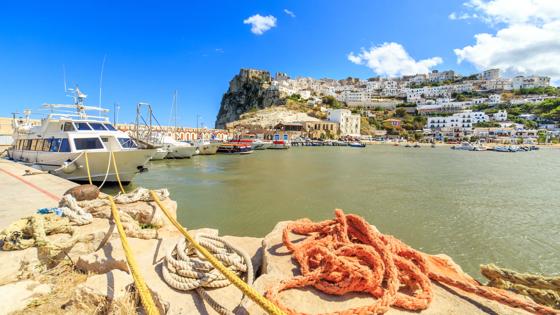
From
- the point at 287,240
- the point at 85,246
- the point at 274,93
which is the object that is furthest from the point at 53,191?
the point at 274,93

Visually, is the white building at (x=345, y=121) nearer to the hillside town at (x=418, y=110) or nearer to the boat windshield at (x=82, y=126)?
the hillside town at (x=418, y=110)

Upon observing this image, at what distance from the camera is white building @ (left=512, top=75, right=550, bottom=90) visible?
142125 millimetres

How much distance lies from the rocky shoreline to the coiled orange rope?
0.08m

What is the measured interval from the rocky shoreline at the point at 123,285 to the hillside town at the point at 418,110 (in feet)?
232

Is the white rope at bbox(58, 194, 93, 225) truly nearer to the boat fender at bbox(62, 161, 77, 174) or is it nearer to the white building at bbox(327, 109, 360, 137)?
the boat fender at bbox(62, 161, 77, 174)

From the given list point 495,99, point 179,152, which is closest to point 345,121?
point 179,152

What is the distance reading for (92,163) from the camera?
1373 cm

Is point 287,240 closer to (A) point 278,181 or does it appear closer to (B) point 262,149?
(A) point 278,181

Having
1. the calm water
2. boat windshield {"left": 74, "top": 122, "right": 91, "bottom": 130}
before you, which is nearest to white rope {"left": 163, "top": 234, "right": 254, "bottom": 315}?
the calm water

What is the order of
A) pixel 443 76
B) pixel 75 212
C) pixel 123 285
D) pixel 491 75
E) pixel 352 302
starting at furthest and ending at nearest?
pixel 443 76 < pixel 491 75 < pixel 75 212 < pixel 123 285 < pixel 352 302

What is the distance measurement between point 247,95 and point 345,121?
54.2 m

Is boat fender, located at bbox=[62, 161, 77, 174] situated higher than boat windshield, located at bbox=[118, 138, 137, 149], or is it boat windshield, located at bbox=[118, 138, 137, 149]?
boat windshield, located at bbox=[118, 138, 137, 149]

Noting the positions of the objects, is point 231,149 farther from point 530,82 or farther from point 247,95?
point 530,82

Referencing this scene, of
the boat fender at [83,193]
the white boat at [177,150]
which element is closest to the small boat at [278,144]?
the white boat at [177,150]
